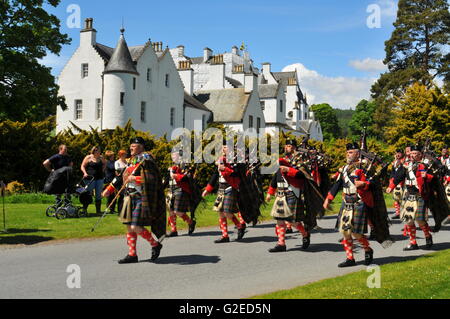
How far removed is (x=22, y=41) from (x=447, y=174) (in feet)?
77.6

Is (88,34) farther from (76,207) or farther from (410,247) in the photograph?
(410,247)

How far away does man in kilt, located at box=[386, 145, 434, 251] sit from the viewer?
11.0 m

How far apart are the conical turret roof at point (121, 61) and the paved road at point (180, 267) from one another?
3191cm

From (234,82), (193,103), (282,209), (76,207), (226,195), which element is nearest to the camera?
(282,209)

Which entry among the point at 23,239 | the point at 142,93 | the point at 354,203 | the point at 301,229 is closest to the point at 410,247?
the point at 301,229

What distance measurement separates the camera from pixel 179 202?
488 inches

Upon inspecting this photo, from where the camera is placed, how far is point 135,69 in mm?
43156

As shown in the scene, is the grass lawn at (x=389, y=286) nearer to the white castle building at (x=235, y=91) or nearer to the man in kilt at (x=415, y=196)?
the man in kilt at (x=415, y=196)

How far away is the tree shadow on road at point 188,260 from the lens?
9.03 metres

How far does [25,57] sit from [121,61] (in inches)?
541

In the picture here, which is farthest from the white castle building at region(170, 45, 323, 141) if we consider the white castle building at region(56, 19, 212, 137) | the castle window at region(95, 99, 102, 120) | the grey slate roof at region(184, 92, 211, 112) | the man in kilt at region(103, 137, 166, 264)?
the man in kilt at region(103, 137, 166, 264)

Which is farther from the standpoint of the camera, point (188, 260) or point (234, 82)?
point (234, 82)
